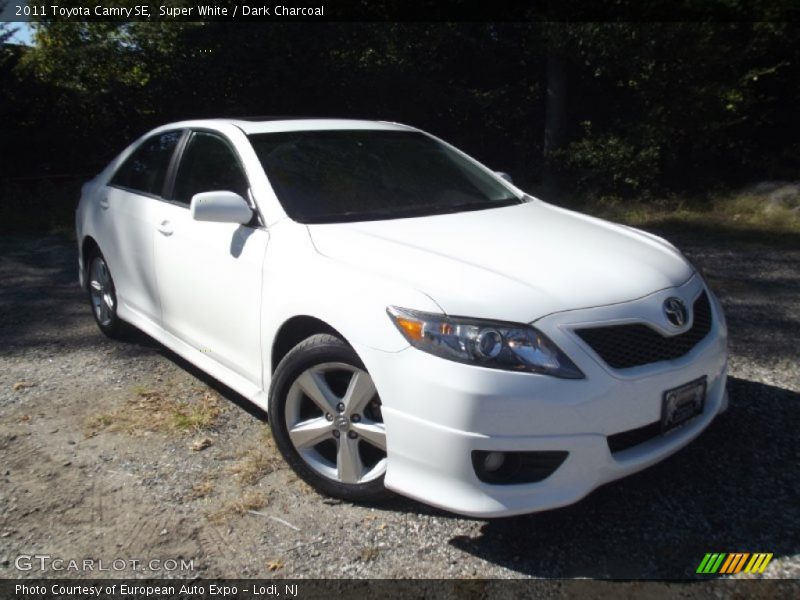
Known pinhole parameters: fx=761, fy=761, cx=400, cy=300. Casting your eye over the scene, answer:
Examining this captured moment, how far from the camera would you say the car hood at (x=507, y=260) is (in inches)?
108

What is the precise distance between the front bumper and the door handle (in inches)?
70.8

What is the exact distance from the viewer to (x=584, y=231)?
3.59 m

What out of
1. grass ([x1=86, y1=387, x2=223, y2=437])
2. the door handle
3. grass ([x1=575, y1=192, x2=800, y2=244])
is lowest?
grass ([x1=86, y1=387, x2=223, y2=437])

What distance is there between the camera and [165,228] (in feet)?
13.6

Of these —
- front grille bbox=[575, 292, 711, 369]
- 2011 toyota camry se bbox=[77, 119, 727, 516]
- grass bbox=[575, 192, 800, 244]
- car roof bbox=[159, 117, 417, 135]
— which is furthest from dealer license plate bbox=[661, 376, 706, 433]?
grass bbox=[575, 192, 800, 244]

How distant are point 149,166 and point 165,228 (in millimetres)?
770

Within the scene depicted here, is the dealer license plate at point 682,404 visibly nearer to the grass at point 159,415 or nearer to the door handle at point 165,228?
the grass at point 159,415

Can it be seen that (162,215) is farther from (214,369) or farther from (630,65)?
(630,65)

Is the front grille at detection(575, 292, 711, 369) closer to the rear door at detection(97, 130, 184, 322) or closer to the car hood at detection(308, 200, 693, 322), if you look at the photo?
the car hood at detection(308, 200, 693, 322)

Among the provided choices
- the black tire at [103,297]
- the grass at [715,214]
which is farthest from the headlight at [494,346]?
the grass at [715,214]

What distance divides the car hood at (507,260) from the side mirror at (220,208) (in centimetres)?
38

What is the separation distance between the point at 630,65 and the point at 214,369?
872 cm

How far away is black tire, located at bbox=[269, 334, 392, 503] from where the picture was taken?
299 centimetres

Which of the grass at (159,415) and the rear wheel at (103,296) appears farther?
the rear wheel at (103,296)
